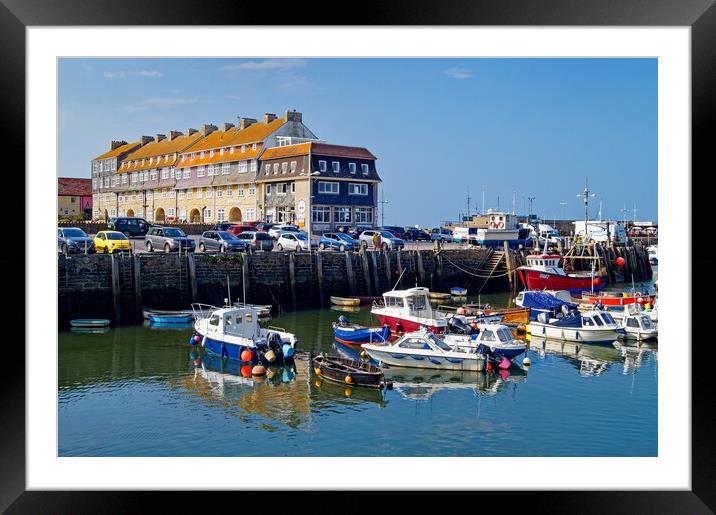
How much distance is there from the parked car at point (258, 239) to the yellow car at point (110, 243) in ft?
21.0

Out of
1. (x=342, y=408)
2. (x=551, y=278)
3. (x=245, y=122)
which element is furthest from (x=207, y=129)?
(x=342, y=408)

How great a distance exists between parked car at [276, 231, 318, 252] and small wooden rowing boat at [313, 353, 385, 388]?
18.3 metres

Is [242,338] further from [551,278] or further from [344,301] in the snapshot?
[551,278]

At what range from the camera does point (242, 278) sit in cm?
3338

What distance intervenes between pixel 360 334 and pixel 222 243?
13439 millimetres

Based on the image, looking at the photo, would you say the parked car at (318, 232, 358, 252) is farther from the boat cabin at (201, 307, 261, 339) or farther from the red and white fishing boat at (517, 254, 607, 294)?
the boat cabin at (201, 307, 261, 339)

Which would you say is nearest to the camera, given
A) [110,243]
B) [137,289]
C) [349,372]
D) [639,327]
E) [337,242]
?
[349,372]

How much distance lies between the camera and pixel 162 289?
102 ft

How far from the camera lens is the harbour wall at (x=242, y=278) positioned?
29203 millimetres

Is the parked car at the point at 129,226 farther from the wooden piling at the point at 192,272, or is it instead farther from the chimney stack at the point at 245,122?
the chimney stack at the point at 245,122

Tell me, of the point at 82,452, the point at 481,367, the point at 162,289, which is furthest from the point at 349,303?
the point at 82,452

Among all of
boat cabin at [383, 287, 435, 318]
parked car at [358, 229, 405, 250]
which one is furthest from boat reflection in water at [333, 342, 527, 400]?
parked car at [358, 229, 405, 250]
